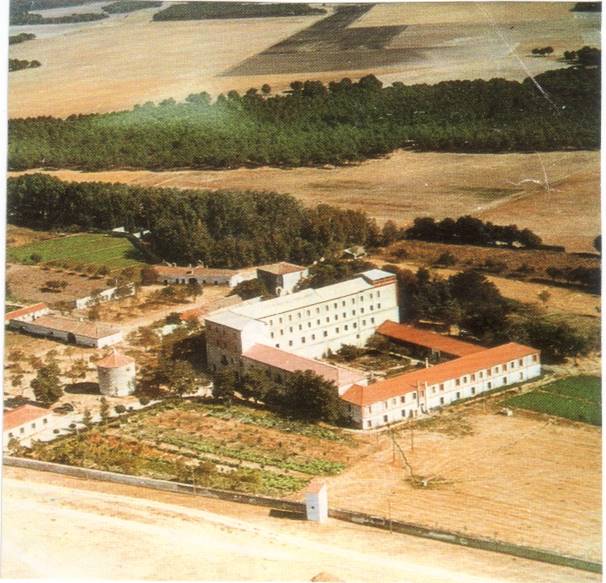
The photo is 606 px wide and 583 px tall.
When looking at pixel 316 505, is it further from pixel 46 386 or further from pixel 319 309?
pixel 46 386

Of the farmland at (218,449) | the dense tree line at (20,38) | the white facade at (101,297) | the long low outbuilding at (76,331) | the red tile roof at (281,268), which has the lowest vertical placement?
the farmland at (218,449)

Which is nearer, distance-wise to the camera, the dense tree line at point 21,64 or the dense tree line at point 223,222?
the dense tree line at point 21,64

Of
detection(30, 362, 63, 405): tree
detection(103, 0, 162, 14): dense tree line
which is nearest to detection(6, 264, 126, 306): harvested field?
detection(30, 362, 63, 405): tree

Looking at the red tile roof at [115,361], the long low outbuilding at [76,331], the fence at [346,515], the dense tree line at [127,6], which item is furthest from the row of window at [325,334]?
the dense tree line at [127,6]

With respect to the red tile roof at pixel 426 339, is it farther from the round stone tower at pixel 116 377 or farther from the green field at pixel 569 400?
the round stone tower at pixel 116 377

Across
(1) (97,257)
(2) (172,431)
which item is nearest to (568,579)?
(2) (172,431)

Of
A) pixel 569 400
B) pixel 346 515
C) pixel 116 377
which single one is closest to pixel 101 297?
pixel 116 377

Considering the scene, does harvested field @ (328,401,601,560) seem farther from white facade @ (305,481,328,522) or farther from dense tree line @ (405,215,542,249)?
dense tree line @ (405,215,542,249)

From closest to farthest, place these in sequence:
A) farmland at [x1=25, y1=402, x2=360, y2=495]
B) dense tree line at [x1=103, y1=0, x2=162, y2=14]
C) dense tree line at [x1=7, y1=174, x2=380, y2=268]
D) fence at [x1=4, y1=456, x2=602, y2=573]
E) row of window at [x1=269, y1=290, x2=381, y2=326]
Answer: fence at [x1=4, y1=456, x2=602, y2=573] → farmland at [x1=25, y1=402, x2=360, y2=495] → dense tree line at [x1=103, y1=0, x2=162, y2=14] → row of window at [x1=269, y1=290, x2=381, y2=326] → dense tree line at [x1=7, y1=174, x2=380, y2=268]
